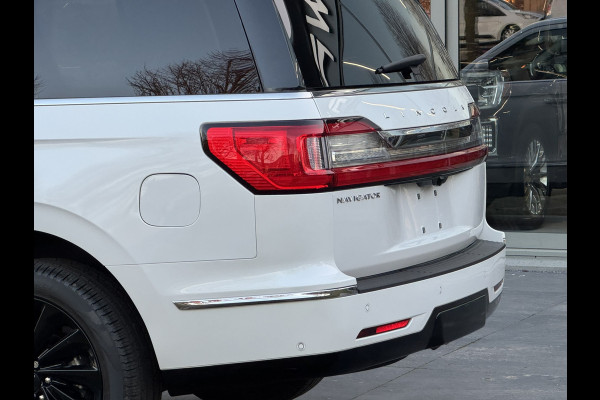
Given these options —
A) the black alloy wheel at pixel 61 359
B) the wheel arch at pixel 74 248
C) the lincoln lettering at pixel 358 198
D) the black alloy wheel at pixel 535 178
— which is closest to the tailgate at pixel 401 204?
the lincoln lettering at pixel 358 198

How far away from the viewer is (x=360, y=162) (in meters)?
3.78

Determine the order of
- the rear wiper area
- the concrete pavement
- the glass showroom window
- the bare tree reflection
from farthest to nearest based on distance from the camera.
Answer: the glass showroom window → the concrete pavement → the bare tree reflection → the rear wiper area

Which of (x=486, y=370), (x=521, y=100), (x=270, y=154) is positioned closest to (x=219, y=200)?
(x=270, y=154)

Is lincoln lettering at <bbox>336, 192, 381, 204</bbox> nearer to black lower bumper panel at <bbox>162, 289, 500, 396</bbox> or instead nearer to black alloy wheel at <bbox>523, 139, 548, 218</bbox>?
black lower bumper panel at <bbox>162, 289, 500, 396</bbox>

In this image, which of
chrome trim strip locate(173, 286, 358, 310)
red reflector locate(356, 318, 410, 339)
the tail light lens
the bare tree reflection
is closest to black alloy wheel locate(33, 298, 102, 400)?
chrome trim strip locate(173, 286, 358, 310)

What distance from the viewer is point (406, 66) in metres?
4.17

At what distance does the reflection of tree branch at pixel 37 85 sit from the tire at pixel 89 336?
0.60 m

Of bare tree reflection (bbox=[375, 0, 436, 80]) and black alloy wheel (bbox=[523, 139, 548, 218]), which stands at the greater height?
bare tree reflection (bbox=[375, 0, 436, 80])

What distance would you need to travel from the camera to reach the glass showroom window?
9172 millimetres

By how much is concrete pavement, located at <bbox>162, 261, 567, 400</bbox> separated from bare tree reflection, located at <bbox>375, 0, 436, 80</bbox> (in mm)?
1748

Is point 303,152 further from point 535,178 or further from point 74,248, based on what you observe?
point 535,178

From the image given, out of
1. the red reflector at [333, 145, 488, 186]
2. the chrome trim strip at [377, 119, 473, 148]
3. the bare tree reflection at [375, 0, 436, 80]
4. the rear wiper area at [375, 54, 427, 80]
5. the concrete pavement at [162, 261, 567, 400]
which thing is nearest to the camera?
the red reflector at [333, 145, 488, 186]

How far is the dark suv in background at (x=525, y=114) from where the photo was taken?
9195mm

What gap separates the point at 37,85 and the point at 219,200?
2.78 ft
